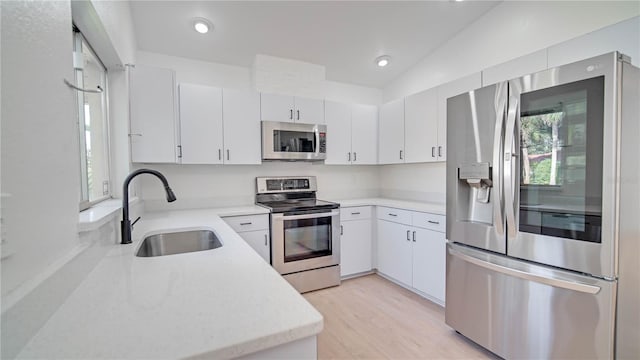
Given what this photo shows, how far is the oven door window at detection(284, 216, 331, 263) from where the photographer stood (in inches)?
111

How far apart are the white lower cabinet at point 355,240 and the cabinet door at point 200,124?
1557 mm

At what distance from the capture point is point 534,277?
62.7 inches

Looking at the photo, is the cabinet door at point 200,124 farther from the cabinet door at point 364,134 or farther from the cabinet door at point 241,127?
the cabinet door at point 364,134

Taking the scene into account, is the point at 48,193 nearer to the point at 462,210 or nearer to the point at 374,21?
the point at 462,210

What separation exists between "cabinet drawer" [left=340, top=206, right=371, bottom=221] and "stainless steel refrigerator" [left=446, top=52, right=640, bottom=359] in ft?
4.63

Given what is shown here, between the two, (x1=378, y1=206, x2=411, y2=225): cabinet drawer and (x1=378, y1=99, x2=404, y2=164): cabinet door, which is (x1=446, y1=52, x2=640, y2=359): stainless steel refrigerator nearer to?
(x1=378, y1=206, x2=411, y2=225): cabinet drawer

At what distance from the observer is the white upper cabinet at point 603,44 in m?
1.82

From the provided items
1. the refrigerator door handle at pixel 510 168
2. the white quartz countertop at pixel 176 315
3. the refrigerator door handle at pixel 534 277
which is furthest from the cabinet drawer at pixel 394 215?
the white quartz countertop at pixel 176 315

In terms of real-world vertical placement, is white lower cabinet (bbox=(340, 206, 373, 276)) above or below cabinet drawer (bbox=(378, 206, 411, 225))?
below

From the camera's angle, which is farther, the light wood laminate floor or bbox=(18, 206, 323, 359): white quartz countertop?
the light wood laminate floor

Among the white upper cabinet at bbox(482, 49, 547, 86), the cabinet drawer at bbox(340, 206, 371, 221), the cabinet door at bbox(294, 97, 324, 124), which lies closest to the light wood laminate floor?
the cabinet drawer at bbox(340, 206, 371, 221)

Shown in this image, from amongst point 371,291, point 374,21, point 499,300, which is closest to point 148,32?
point 374,21

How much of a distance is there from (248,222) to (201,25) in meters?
1.85

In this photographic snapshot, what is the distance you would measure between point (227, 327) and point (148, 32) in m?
2.85
